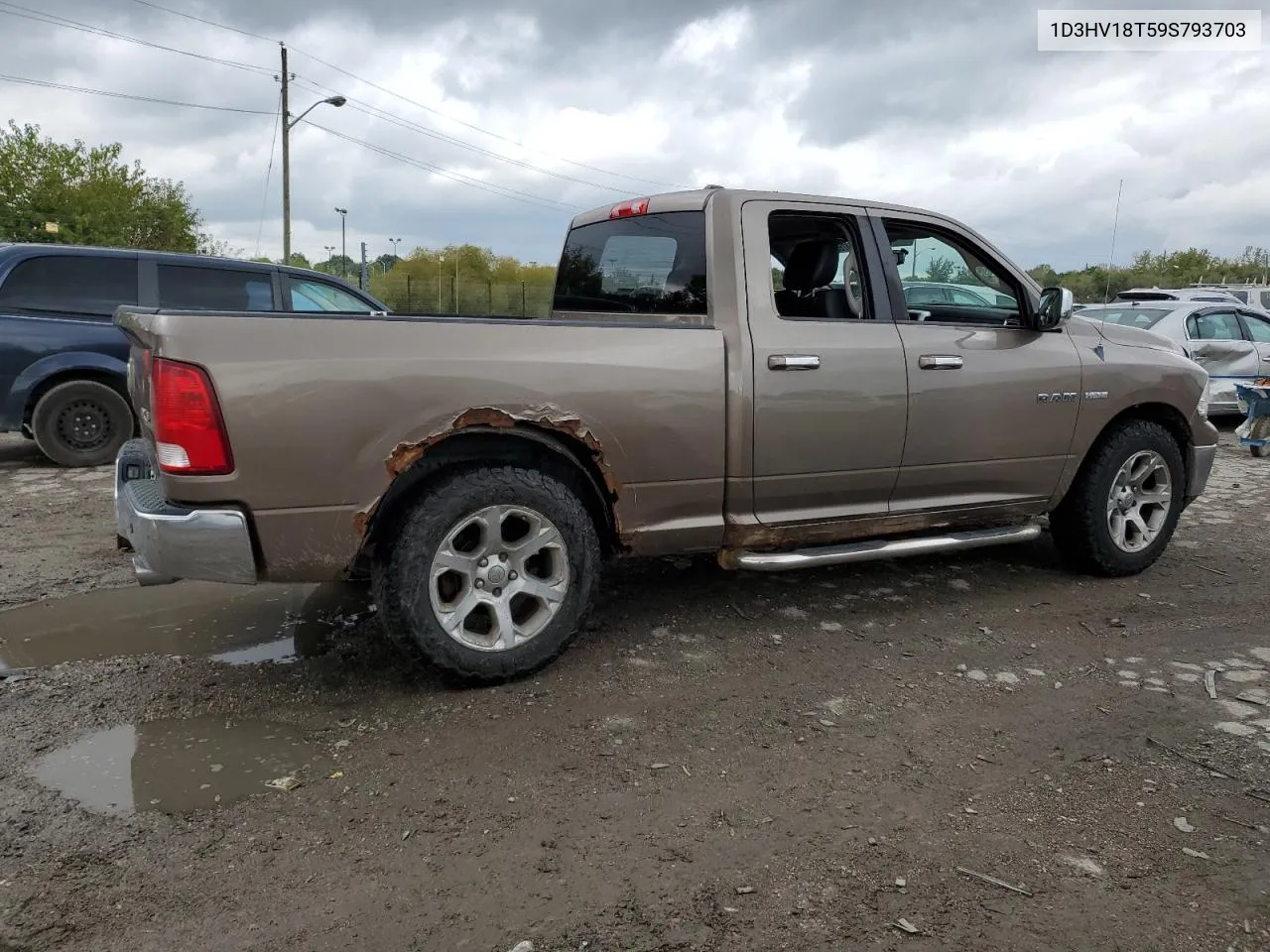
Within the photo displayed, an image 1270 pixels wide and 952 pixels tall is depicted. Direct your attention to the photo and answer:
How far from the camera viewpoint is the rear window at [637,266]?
3.90 m

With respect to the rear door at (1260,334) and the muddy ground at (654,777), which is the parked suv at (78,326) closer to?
the muddy ground at (654,777)

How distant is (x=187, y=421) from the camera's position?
112 inches

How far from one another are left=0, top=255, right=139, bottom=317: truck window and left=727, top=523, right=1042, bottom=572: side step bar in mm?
6098

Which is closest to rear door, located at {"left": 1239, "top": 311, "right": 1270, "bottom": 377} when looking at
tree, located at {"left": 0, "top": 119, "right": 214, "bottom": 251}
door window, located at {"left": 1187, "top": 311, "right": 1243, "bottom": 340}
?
door window, located at {"left": 1187, "top": 311, "right": 1243, "bottom": 340}

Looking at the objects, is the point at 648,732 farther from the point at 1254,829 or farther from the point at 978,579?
the point at 978,579

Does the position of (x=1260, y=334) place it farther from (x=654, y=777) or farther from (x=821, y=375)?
(x=654, y=777)

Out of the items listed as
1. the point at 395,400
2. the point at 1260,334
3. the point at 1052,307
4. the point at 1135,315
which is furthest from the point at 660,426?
the point at 1260,334

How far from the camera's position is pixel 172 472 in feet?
9.55

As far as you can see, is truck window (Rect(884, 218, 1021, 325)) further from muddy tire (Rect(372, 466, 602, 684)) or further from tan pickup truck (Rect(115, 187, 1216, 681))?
muddy tire (Rect(372, 466, 602, 684))

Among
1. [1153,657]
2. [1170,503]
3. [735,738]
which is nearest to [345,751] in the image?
[735,738]

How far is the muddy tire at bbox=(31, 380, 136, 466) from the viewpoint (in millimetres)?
7234

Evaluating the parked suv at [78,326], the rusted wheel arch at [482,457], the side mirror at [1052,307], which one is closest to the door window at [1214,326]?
the side mirror at [1052,307]

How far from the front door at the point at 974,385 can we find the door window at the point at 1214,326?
25.0ft

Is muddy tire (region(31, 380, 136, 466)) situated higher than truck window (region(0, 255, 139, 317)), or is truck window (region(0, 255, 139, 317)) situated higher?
truck window (region(0, 255, 139, 317))
